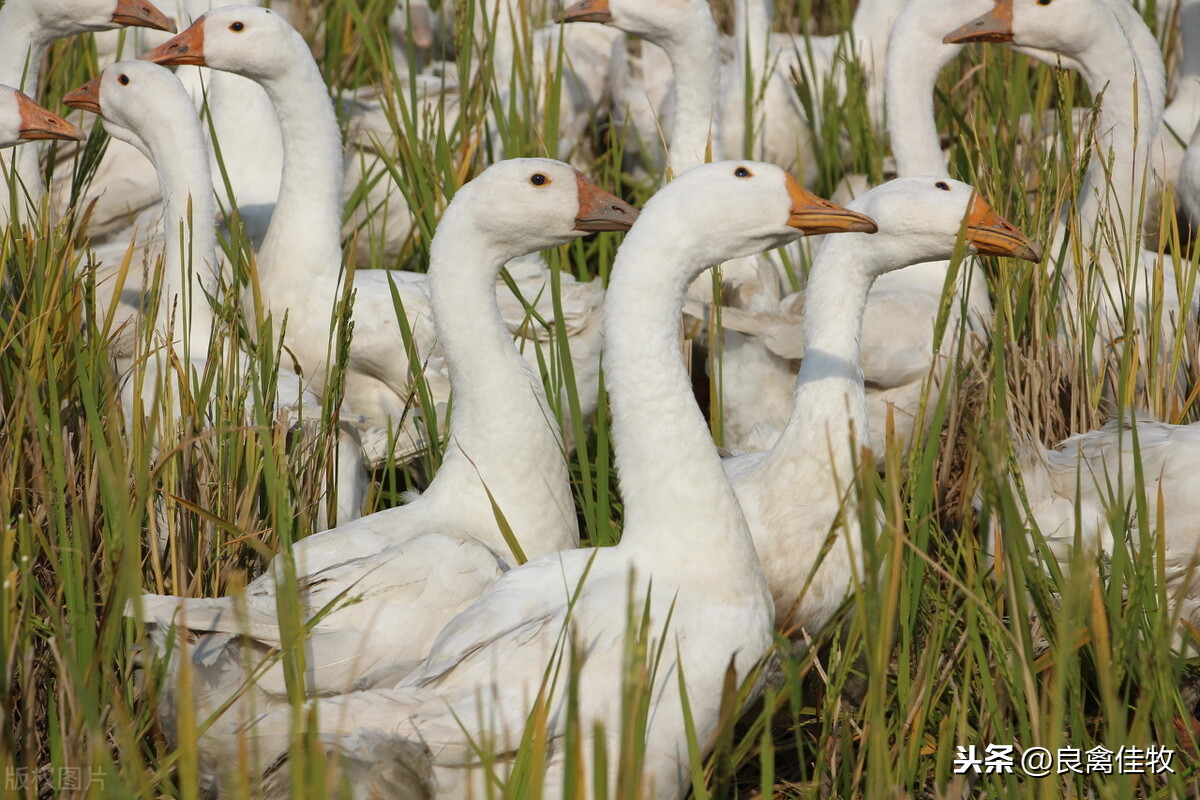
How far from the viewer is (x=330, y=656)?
2.96 m

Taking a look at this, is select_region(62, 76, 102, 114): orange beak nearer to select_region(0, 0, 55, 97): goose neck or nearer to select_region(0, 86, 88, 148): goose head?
select_region(0, 86, 88, 148): goose head

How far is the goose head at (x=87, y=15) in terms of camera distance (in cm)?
496

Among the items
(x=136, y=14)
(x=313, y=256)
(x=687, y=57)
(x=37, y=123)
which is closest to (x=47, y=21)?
(x=136, y=14)

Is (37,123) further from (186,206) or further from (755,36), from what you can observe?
(755,36)

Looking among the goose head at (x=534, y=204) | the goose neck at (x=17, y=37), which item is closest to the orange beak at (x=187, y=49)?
the goose neck at (x=17, y=37)

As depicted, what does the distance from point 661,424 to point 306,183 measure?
2258 mm

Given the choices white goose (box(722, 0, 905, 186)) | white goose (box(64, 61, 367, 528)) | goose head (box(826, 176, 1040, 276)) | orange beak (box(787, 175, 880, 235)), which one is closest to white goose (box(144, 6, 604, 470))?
white goose (box(64, 61, 367, 528))

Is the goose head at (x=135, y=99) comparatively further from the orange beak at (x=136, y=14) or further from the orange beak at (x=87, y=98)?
the orange beak at (x=136, y=14)

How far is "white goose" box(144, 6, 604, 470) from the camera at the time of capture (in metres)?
4.57

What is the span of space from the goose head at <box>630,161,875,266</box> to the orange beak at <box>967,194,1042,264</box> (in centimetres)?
60

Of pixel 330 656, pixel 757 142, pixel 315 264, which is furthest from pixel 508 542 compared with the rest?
pixel 757 142

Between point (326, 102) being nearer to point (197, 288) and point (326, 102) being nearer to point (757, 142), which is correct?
point (197, 288)

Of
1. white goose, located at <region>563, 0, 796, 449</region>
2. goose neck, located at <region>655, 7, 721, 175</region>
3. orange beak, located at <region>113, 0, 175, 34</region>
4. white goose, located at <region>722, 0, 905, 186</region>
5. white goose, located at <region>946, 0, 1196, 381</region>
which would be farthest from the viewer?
white goose, located at <region>722, 0, 905, 186</region>

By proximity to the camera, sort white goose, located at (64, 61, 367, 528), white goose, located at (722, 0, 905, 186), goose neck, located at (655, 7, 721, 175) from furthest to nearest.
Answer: white goose, located at (722, 0, 905, 186), goose neck, located at (655, 7, 721, 175), white goose, located at (64, 61, 367, 528)
